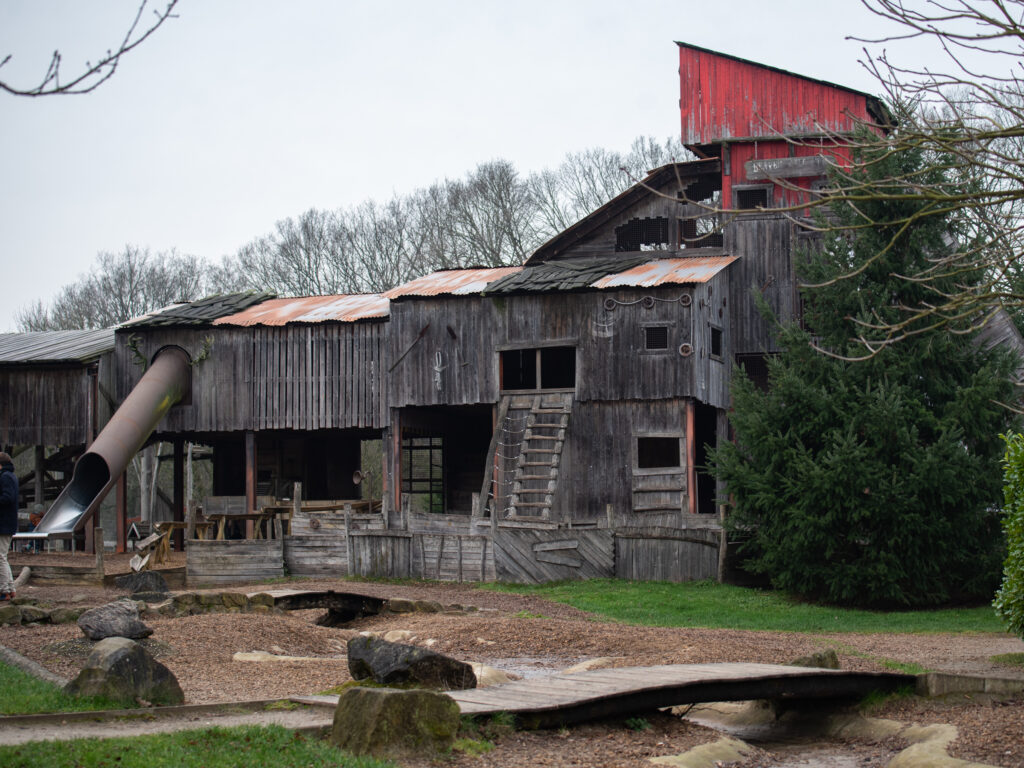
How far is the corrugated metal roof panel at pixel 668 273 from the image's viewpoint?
94.6 ft

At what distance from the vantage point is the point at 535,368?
35.1 m

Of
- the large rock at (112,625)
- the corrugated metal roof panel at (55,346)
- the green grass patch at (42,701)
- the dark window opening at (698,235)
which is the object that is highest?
the dark window opening at (698,235)

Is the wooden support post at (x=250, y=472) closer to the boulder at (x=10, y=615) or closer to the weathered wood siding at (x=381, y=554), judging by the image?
the weathered wood siding at (x=381, y=554)

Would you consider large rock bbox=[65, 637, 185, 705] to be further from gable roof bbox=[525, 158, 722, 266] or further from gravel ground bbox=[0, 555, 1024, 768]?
gable roof bbox=[525, 158, 722, 266]

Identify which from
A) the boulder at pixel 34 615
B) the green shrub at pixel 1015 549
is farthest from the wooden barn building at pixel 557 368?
the green shrub at pixel 1015 549

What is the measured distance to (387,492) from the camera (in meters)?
29.9

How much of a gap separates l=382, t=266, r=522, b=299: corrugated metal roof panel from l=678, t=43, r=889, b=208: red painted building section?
642 centimetres

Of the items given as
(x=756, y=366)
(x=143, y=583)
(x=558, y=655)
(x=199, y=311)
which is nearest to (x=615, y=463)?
(x=756, y=366)

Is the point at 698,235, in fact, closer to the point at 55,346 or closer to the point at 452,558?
the point at 452,558

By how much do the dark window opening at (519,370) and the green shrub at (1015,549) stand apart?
871 inches

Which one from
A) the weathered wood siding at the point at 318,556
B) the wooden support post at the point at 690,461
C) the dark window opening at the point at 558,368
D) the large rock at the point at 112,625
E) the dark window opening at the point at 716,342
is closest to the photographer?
the large rock at the point at 112,625

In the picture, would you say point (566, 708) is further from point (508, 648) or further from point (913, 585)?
point (913, 585)

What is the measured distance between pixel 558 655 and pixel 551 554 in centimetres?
993

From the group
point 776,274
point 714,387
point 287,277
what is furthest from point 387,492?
point 287,277
